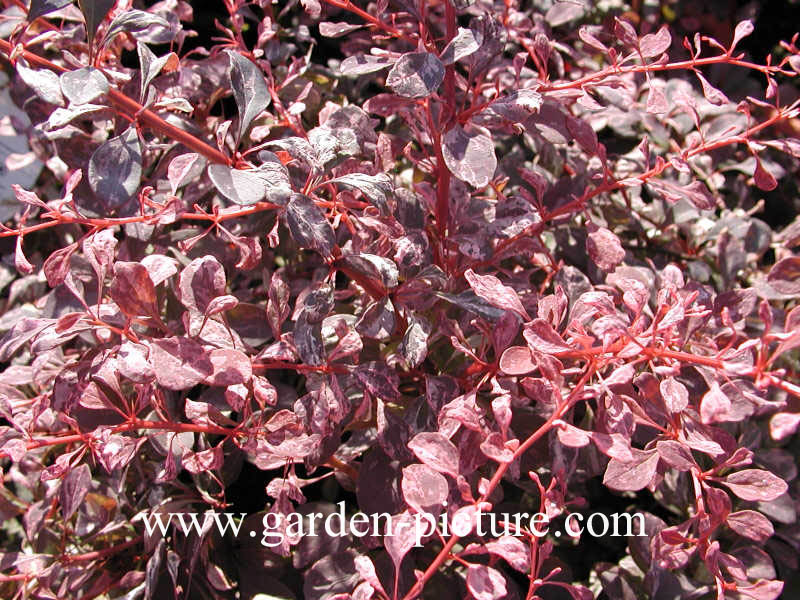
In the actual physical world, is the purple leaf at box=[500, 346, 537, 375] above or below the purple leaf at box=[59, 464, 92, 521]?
above

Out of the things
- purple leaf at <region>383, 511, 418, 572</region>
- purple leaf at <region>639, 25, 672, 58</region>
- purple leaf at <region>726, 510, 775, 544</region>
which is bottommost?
purple leaf at <region>726, 510, 775, 544</region>

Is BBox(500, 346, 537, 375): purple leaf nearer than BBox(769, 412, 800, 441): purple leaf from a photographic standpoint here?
No

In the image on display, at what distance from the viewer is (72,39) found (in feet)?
3.46

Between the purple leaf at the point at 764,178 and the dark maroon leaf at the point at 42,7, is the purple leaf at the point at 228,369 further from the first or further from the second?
the purple leaf at the point at 764,178

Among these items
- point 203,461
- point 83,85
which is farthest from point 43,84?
point 203,461

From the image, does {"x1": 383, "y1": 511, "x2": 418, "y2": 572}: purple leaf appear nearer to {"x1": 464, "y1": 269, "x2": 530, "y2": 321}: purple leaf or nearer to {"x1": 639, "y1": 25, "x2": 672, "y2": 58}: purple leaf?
{"x1": 464, "y1": 269, "x2": 530, "y2": 321}: purple leaf

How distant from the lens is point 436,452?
26.1 inches

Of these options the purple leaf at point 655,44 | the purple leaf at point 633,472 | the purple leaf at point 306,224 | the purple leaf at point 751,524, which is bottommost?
the purple leaf at point 751,524

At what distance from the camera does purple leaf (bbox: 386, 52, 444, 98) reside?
0.69 meters

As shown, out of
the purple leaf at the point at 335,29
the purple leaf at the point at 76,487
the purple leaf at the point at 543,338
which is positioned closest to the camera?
the purple leaf at the point at 543,338

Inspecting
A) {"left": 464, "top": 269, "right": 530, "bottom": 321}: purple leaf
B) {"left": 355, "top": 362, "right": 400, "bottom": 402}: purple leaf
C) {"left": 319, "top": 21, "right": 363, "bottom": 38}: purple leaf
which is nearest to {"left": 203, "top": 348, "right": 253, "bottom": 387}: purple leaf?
{"left": 355, "top": 362, "right": 400, "bottom": 402}: purple leaf

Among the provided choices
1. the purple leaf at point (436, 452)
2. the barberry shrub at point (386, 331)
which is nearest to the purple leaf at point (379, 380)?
the barberry shrub at point (386, 331)

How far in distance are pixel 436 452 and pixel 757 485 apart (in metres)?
0.37

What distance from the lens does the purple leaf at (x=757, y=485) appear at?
74 cm
